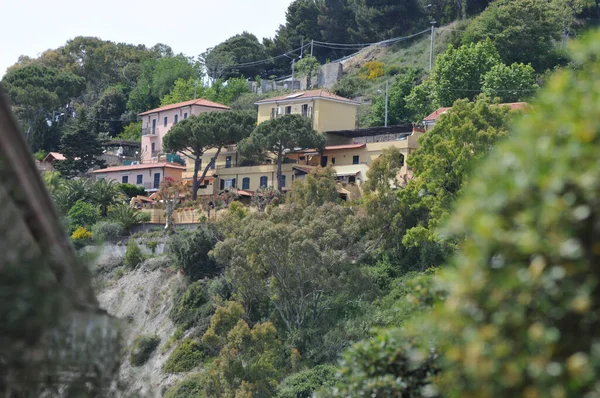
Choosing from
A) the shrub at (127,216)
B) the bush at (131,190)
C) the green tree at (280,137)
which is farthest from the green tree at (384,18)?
the shrub at (127,216)

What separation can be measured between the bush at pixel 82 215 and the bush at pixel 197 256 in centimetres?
990

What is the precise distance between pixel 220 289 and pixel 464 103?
14199mm

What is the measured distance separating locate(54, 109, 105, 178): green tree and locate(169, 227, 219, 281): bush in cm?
2598

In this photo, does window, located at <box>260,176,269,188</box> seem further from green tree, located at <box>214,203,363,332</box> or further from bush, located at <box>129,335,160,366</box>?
green tree, located at <box>214,203,363,332</box>

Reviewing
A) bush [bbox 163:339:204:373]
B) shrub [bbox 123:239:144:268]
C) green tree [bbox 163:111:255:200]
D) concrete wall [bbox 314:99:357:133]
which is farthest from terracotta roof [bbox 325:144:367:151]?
bush [bbox 163:339:204:373]

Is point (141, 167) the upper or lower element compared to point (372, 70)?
lower

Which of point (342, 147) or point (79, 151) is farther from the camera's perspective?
point (79, 151)

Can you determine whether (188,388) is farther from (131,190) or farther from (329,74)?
(329,74)

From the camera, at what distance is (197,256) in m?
47.6

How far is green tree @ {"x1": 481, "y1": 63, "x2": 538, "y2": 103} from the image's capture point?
6219 cm

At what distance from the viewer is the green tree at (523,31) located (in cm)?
7412

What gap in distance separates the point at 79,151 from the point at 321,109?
1960 centimetres

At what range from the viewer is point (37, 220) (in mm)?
5656

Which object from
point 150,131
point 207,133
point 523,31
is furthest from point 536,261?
point 150,131
